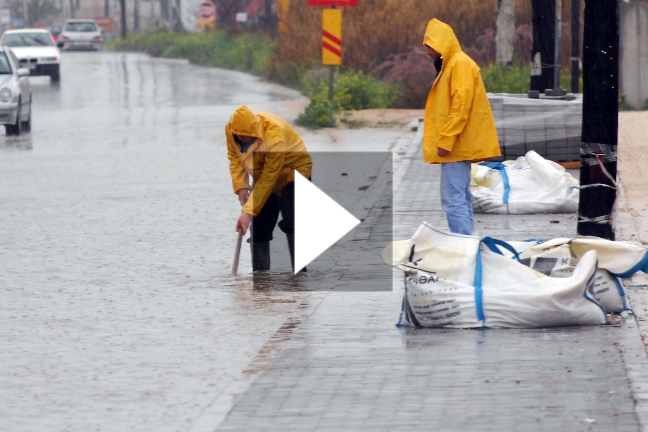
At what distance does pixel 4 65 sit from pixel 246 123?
47.3 feet

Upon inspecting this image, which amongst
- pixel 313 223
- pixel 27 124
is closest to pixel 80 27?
pixel 27 124

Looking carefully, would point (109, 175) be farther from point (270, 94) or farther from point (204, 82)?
point (204, 82)

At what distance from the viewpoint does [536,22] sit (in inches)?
639

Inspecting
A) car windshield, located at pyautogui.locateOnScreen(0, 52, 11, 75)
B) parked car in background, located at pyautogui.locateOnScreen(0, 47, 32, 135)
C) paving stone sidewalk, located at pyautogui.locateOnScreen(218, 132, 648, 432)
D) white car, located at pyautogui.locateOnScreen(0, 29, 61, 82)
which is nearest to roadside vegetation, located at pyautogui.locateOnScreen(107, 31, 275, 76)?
white car, located at pyautogui.locateOnScreen(0, 29, 61, 82)

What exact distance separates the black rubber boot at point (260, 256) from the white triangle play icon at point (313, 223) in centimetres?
22

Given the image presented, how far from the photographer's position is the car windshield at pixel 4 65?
21.4 m

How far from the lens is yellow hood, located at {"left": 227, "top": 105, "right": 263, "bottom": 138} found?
8.28 m

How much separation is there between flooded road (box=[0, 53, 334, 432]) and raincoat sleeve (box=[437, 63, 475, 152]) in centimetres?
151

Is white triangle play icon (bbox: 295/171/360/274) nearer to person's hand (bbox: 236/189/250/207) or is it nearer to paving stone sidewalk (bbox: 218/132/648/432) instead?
person's hand (bbox: 236/189/250/207)

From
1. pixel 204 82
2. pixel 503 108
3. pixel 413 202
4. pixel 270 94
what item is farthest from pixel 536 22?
pixel 204 82

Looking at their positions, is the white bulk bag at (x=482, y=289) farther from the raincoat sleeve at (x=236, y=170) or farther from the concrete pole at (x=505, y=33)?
the concrete pole at (x=505, y=33)

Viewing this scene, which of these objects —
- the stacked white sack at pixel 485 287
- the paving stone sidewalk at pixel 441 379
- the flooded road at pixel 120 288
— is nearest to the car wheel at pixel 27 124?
the flooded road at pixel 120 288

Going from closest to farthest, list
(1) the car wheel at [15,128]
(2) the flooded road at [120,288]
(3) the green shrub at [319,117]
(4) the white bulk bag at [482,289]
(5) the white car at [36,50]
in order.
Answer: (2) the flooded road at [120,288], (4) the white bulk bag at [482,289], (1) the car wheel at [15,128], (3) the green shrub at [319,117], (5) the white car at [36,50]

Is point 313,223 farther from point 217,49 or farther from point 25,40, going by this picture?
point 217,49
